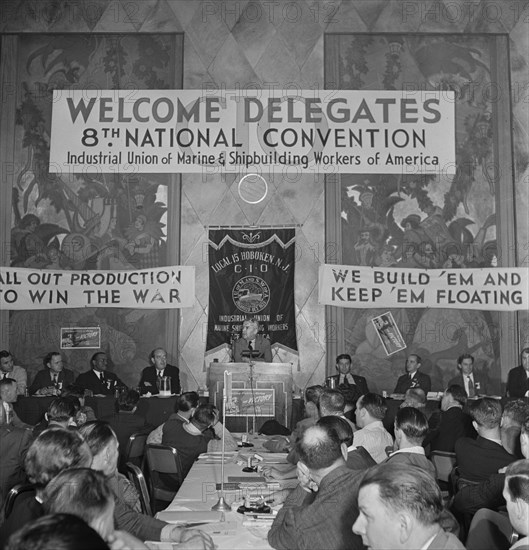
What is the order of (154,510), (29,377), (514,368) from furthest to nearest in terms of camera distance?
(29,377) < (514,368) < (154,510)

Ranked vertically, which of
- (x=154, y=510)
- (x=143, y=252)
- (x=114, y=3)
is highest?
(x=114, y=3)

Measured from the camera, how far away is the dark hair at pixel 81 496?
2113 mm

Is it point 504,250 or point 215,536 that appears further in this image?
point 504,250

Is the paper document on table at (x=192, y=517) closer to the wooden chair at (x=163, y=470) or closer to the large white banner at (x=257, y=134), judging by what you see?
the wooden chair at (x=163, y=470)

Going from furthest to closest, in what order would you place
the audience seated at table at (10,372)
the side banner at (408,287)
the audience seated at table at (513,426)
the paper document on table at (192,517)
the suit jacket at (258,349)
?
the side banner at (408,287) → the audience seated at table at (10,372) → the suit jacket at (258,349) → the audience seated at table at (513,426) → the paper document on table at (192,517)

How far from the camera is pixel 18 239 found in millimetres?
12219

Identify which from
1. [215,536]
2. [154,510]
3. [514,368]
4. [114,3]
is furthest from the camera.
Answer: [114,3]

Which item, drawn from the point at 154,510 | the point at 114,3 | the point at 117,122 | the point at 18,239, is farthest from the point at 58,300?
the point at 154,510

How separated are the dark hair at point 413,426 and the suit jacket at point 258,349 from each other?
5634mm

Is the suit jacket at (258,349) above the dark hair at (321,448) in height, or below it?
above

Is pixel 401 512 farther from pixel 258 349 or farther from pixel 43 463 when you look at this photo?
pixel 258 349

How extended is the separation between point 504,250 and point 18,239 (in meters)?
8.13

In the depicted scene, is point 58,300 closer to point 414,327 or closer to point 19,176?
point 19,176

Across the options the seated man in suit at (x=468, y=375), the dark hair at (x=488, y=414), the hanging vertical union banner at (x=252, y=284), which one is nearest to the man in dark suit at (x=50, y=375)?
the hanging vertical union banner at (x=252, y=284)
